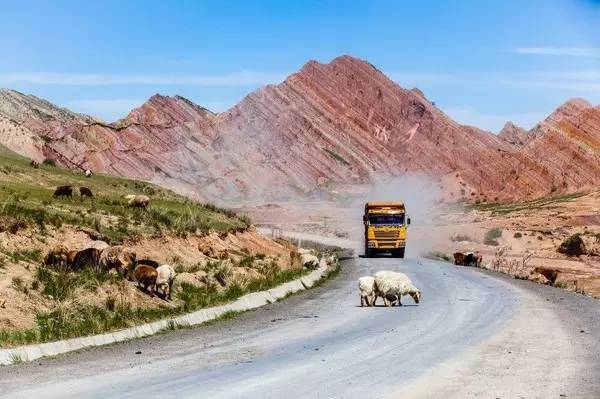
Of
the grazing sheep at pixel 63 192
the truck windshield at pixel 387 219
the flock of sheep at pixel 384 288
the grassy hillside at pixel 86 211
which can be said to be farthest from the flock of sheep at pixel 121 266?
the truck windshield at pixel 387 219

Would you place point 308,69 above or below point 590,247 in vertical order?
above

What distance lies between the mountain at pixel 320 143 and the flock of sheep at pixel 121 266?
337 feet

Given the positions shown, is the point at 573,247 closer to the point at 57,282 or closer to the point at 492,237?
the point at 492,237

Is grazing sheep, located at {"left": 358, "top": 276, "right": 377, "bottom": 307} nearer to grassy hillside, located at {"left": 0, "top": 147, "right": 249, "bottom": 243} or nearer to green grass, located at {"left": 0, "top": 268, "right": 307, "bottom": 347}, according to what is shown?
green grass, located at {"left": 0, "top": 268, "right": 307, "bottom": 347}

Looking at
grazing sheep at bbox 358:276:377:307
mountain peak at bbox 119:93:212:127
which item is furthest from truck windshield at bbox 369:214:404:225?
mountain peak at bbox 119:93:212:127

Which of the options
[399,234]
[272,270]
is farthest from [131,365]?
[399,234]

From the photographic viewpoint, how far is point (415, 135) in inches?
6550

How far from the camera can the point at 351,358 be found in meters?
16.6

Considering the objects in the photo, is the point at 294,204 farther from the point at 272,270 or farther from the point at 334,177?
the point at 272,270

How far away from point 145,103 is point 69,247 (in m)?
138

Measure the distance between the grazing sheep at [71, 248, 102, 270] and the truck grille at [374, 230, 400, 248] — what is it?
106 feet

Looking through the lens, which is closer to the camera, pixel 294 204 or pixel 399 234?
pixel 399 234

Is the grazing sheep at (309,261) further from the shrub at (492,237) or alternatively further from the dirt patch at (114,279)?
the shrub at (492,237)

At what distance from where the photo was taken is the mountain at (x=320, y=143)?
141125 mm
